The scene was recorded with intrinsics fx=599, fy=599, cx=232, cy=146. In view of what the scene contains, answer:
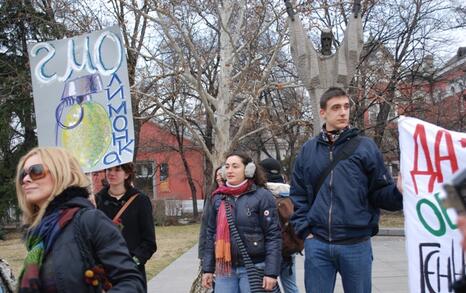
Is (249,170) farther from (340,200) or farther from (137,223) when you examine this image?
(340,200)

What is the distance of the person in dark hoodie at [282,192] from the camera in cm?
592

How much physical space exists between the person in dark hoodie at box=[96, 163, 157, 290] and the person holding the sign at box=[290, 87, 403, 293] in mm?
1362

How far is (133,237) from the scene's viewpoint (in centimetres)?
489

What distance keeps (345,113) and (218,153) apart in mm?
6783

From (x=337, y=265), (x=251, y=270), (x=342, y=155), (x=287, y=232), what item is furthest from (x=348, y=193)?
(x=287, y=232)

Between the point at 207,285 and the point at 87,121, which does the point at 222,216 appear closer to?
the point at 207,285

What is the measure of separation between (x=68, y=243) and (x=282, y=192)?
3.66 m

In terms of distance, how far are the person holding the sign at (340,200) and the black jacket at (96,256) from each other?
181cm

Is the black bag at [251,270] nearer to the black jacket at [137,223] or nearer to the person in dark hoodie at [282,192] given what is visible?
the black jacket at [137,223]

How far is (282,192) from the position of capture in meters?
5.91

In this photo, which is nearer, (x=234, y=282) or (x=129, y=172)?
(x=234, y=282)

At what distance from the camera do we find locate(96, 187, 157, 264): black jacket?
4.86m

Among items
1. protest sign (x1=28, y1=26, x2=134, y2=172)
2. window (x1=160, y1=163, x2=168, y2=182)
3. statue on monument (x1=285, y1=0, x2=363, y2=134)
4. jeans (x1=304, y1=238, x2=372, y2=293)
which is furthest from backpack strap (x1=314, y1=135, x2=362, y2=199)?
window (x1=160, y1=163, x2=168, y2=182)

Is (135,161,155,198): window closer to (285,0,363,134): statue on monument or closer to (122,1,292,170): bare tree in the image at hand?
(122,1,292,170): bare tree
